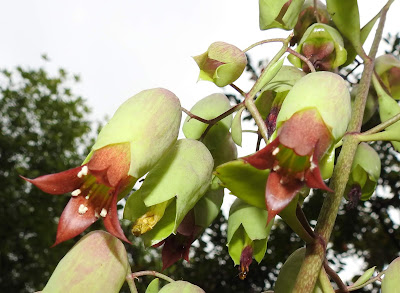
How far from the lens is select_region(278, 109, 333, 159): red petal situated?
49cm

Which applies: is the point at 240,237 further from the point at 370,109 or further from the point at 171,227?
the point at 370,109

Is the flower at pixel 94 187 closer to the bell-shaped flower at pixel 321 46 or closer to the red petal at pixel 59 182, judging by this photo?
the red petal at pixel 59 182

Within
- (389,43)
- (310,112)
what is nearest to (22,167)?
(389,43)

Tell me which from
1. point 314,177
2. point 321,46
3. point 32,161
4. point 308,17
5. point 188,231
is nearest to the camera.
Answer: point 314,177

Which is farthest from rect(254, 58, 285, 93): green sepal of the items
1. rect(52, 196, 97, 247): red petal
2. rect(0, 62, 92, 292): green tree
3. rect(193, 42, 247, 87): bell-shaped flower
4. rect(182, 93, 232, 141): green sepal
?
rect(0, 62, 92, 292): green tree

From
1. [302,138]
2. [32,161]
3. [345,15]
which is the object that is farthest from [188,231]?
[32,161]

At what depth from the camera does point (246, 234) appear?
686 millimetres

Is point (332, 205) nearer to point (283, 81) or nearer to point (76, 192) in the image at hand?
point (283, 81)

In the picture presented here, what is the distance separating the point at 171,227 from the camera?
0.63m

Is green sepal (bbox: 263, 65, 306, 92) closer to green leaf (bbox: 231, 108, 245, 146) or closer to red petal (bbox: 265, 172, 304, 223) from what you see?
green leaf (bbox: 231, 108, 245, 146)

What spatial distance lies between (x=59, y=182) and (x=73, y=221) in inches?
1.7

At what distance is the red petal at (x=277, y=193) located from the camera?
48cm

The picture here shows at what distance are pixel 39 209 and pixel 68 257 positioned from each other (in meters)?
4.59

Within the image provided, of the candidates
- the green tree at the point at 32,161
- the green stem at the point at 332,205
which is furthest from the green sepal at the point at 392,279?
the green tree at the point at 32,161
